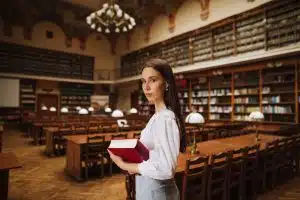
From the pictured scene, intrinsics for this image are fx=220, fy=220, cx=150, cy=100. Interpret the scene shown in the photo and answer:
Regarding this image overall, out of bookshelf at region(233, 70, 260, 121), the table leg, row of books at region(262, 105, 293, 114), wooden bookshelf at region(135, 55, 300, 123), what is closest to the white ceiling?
wooden bookshelf at region(135, 55, 300, 123)

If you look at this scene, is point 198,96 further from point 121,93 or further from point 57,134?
point 121,93

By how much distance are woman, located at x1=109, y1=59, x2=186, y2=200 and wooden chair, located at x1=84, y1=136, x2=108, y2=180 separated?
345 cm

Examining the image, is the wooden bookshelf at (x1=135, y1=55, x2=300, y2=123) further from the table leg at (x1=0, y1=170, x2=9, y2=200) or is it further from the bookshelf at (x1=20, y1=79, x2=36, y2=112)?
the bookshelf at (x1=20, y1=79, x2=36, y2=112)

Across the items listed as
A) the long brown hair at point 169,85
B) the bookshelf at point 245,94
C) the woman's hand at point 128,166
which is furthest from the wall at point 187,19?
the woman's hand at point 128,166

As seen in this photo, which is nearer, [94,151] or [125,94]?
[94,151]

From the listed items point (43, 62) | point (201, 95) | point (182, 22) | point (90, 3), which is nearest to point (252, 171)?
point (201, 95)

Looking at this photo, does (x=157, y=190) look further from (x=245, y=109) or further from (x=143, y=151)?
(x=245, y=109)

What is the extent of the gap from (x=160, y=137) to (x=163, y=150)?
0.05 metres

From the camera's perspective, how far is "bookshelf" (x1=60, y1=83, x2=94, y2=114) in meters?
15.3

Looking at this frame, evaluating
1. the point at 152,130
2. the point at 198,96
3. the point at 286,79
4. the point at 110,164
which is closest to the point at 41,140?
the point at 110,164

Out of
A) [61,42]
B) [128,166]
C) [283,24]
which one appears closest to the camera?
[128,166]

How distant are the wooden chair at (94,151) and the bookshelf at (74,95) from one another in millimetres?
11300

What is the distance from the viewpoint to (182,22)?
11281 mm

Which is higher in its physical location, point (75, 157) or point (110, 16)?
point (110, 16)
